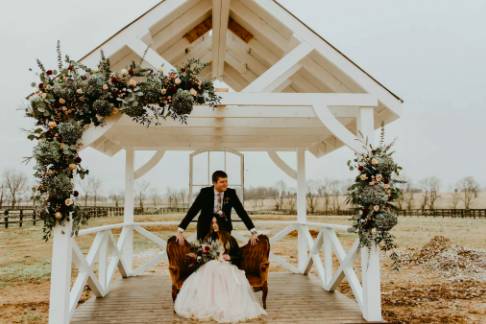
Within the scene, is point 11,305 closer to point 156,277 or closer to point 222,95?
point 156,277

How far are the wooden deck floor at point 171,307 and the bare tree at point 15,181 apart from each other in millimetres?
50460

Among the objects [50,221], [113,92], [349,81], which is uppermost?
[349,81]

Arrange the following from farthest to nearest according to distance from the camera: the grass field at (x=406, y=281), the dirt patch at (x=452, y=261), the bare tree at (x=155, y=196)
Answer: the bare tree at (x=155, y=196) → the dirt patch at (x=452, y=261) → the grass field at (x=406, y=281)

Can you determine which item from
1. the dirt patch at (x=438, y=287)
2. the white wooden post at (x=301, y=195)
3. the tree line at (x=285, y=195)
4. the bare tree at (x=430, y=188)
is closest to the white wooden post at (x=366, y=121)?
the dirt patch at (x=438, y=287)

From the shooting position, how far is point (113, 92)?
4590 mm

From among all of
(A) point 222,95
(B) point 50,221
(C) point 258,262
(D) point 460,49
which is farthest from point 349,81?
(D) point 460,49

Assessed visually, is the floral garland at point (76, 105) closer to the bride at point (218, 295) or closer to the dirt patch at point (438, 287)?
the bride at point (218, 295)

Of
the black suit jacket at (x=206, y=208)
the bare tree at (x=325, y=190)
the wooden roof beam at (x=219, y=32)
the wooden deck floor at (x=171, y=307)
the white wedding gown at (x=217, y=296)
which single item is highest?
the wooden roof beam at (x=219, y=32)

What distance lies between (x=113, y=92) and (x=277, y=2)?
2.16 meters

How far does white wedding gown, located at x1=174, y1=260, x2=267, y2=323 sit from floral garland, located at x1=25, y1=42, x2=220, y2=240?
1.49 meters

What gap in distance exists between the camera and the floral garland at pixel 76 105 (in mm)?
4336

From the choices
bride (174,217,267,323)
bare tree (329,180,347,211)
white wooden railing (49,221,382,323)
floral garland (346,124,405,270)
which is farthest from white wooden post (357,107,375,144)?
bare tree (329,180,347,211)

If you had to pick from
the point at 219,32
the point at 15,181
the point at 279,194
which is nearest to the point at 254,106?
the point at 219,32

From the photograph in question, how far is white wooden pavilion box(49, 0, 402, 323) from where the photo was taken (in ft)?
15.9
